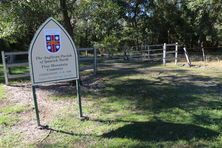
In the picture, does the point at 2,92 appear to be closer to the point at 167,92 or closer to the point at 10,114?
the point at 10,114

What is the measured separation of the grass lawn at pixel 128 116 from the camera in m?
4.58

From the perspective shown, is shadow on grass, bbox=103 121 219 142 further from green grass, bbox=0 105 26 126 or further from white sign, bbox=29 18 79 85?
green grass, bbox=0 105 26 126

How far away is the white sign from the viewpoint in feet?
16.6

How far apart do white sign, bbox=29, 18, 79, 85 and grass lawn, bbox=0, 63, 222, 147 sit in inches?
34.4

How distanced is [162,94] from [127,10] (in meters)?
20.0

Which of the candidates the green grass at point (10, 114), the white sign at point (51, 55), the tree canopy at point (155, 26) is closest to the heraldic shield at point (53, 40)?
the white sign at point (51, 55)

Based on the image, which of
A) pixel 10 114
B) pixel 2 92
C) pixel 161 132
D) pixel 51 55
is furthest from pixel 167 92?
pixel 2 92

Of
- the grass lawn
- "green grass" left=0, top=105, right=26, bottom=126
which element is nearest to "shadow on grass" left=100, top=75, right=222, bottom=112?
the grass lawn

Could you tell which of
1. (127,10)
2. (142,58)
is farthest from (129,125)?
(127,10)

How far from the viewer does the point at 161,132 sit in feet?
15.7

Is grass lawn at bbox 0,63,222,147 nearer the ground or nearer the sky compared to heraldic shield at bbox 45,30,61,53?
nearer the ground

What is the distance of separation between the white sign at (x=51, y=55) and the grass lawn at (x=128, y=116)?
0.87m

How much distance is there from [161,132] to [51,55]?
2207 mm

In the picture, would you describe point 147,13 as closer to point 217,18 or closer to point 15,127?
point 217,18
